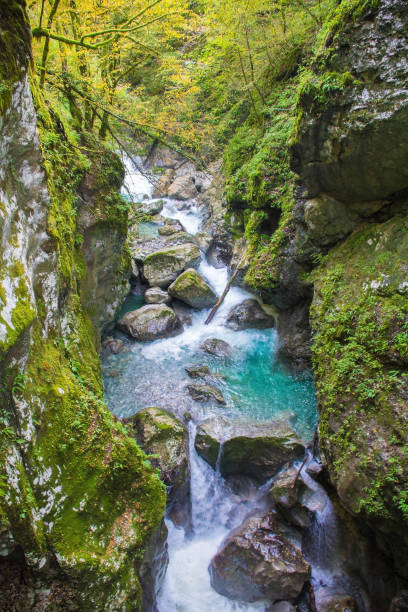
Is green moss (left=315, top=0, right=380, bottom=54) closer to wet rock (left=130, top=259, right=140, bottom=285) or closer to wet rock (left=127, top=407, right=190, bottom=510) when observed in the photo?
wet rock (left=127, top=407, right=190, bottom=510)

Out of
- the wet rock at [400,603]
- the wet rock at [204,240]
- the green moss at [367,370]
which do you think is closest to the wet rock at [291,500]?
the green moss at [367,370]

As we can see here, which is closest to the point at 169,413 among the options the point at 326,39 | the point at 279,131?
the point at 326,39

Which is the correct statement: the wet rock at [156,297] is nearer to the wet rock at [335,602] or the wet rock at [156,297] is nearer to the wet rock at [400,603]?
the wet rock at [335,602]

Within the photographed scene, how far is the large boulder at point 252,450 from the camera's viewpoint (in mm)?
6043

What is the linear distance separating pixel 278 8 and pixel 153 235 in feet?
30.0

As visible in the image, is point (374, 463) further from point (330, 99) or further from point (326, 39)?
point (326, 39)

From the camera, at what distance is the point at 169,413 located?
684 centimetres

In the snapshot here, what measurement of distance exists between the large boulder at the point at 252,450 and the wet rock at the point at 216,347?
3.03 metres

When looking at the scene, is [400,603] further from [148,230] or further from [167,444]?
[148,230]

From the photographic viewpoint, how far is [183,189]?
18.5 metres

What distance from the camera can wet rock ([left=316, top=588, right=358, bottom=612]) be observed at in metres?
4.52

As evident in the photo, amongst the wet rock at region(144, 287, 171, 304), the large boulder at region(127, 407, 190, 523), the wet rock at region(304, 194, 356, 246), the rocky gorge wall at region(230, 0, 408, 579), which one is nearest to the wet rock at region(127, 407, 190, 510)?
the large boulder at region(127, 407, 190, 523)

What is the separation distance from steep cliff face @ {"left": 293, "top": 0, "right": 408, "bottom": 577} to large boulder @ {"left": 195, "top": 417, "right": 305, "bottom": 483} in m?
1.09

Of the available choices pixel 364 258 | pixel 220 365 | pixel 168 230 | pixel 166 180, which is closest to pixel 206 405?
pixel 220 365
